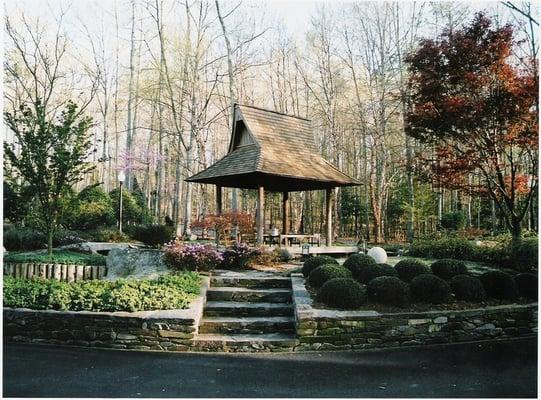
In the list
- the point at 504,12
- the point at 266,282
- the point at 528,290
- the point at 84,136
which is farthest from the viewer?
the point at 84,136

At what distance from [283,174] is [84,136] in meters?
4.30

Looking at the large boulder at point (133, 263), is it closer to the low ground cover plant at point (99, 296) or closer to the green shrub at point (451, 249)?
the low ground cover plant at point (99, 296)

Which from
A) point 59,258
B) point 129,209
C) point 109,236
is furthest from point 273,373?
point 129,209

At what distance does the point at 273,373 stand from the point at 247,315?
1.88 metres

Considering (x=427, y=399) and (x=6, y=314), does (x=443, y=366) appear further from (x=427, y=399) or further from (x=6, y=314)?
(x=6, y=314)

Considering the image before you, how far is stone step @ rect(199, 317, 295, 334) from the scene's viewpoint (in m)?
6.20

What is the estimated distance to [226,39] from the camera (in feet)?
56.0

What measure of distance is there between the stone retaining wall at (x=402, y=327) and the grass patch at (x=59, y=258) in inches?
217

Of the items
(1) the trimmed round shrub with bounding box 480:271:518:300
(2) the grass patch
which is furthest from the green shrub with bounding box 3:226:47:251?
(1) the trimmed round shrub with bounding box 480:271:518:300

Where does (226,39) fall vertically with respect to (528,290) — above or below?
above

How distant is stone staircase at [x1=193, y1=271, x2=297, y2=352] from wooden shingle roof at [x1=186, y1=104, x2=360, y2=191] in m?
2.73

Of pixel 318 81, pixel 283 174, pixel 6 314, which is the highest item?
pixel 318 81

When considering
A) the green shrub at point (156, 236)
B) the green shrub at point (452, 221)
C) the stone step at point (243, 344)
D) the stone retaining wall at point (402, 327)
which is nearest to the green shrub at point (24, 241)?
the green shrub at point (156, 236)

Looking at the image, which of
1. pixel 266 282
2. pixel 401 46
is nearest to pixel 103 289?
pixel 266 282
